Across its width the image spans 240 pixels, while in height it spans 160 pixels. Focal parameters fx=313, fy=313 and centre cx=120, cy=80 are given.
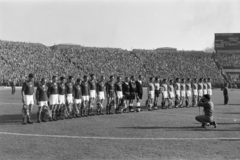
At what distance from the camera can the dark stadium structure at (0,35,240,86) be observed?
52.0 m

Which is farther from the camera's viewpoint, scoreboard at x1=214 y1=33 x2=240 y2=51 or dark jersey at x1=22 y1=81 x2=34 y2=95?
Answer: scoreboard at x1=214 y1=33 x2=240 y2=51

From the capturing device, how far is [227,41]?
77.8m

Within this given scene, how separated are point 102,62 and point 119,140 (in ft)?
172

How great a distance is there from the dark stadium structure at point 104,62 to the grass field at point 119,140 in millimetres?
38064

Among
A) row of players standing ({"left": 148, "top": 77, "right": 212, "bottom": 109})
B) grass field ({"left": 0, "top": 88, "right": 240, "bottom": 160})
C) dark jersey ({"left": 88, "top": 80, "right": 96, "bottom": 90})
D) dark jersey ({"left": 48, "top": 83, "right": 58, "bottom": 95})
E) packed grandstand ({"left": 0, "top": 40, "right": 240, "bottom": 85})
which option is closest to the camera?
grass field ({"left": 0, "top": 88, "right": 240, "bottom": 160})

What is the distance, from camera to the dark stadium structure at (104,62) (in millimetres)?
52031

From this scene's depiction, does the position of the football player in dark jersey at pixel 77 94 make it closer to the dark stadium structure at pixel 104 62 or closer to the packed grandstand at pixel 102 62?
the packed grandstand at pixel 102 62

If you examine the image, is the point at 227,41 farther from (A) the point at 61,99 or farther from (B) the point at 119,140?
(B) the point at 119,140

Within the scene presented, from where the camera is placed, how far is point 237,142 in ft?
33.2

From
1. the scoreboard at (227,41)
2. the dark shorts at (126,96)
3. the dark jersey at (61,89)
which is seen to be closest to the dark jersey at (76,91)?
the dark jersey at (61,89)

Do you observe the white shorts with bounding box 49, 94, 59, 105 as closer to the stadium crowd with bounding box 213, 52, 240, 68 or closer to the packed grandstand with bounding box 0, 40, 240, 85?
the packed grandstand with bounding box 0, 40, 240, 85

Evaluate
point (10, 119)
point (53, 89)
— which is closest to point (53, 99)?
point (53, 89)

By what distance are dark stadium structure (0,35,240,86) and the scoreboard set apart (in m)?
1.74

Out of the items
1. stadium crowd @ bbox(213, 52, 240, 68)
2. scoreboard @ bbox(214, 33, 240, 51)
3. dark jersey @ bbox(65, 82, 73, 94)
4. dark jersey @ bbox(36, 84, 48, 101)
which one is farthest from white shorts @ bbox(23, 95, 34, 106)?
scoreboard @ bbox(214, 33, 240, 51)
